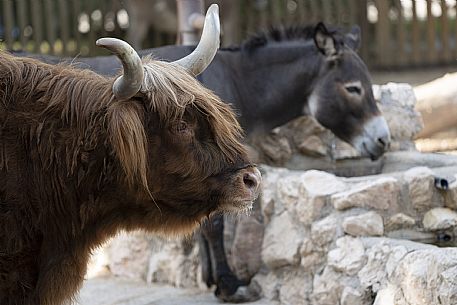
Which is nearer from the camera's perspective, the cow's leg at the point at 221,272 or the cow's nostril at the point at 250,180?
the cow's nostril at the point at 250,180

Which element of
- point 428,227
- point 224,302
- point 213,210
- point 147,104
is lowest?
point 224,302

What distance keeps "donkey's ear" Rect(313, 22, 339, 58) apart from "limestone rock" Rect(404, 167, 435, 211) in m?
1.87

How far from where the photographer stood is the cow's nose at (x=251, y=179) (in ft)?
14.5

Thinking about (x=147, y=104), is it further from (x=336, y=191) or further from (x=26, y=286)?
(x=336, y=191)

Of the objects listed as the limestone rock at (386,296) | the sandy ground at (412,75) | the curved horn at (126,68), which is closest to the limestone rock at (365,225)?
the limestone rock at (386,296)

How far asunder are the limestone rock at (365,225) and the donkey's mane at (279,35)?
2.33 m

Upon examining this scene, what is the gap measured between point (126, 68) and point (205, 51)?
2.27ft

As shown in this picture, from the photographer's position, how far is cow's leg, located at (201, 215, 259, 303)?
694cm

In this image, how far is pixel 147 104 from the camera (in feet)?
14.2

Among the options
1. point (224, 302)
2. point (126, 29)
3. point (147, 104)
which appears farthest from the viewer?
point (126, 29)

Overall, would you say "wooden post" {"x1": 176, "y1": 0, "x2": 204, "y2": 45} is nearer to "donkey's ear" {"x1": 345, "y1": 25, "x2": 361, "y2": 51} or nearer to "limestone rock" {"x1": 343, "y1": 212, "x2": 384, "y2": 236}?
"donkey's ear" {"x1": 345, "y1": 25, "x2": 361, "y2": 51}

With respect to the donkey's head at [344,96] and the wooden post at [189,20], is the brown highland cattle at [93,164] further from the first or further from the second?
the wooden post at [189,20]

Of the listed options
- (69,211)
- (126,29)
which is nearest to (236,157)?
(69,211)

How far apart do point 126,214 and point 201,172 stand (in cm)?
44
